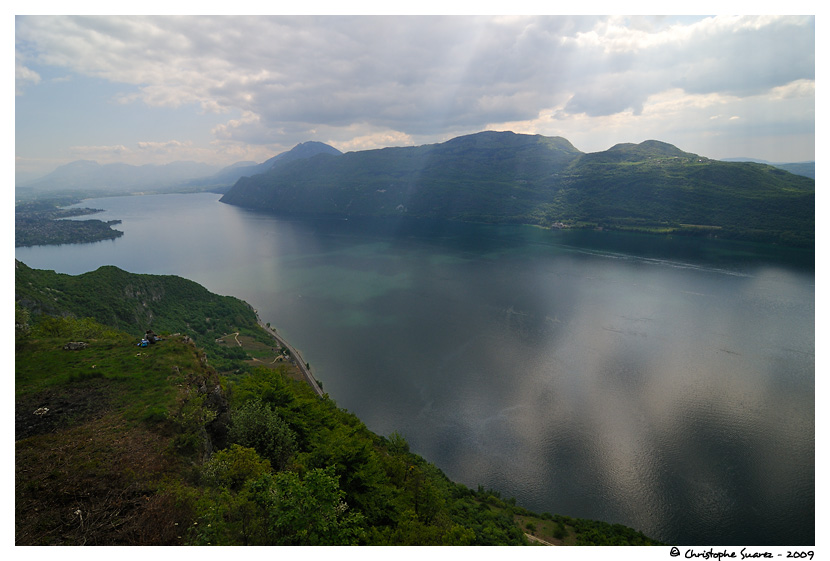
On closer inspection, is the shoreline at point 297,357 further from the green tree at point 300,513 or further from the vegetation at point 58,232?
the vegetation at point 58,232

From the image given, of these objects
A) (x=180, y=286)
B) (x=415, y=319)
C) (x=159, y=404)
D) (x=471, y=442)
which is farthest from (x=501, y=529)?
(x=180, y=286)

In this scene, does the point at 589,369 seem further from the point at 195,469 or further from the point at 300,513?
the point at 195,469

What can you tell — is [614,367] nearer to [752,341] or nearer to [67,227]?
[752,341]

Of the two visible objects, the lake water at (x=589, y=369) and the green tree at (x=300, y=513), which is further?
the lake water at (x=589, y=369)

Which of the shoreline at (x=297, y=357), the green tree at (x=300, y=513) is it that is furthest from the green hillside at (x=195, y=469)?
the shoreline at (x=297, y=357)

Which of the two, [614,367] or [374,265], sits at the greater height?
[374,265]

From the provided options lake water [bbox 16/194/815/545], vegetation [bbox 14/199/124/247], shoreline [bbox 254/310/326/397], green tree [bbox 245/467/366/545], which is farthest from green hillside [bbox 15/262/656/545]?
vegetation [bbox 14/199/124/247]
